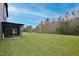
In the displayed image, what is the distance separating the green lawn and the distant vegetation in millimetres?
96

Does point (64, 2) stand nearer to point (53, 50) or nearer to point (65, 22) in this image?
point (65, 22)

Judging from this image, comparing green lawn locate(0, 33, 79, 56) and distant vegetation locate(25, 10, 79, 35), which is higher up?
distant vegetation locate(25, 10, 79, 35)

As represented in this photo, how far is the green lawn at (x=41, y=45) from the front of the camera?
3941 mm

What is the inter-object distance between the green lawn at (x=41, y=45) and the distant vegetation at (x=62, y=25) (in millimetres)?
96

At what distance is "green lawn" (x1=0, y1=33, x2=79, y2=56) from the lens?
12.9ft

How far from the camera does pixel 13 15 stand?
4008 mm

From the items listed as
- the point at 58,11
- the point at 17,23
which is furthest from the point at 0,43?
the point at 58,11

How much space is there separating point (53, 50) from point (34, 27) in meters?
0.51

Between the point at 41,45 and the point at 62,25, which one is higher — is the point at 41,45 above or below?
below

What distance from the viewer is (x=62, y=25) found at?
407 cm

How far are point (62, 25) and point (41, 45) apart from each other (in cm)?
50

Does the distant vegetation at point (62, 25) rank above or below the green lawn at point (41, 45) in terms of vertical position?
above

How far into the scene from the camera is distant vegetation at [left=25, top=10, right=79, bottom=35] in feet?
13.1

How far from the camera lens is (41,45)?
4.01 meters
